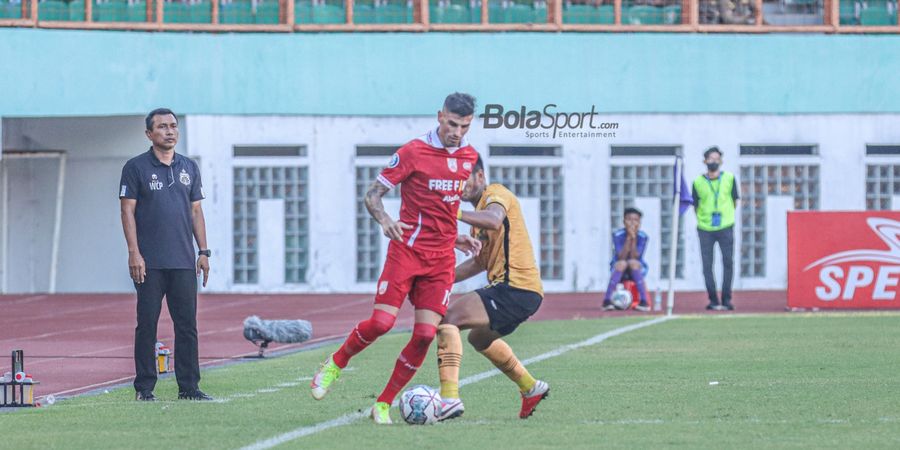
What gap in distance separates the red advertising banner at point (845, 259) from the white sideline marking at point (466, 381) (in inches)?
90.2

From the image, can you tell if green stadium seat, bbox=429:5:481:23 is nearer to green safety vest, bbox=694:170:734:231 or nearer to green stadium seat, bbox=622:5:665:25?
green stadium seat, bbox=622:5:665:25

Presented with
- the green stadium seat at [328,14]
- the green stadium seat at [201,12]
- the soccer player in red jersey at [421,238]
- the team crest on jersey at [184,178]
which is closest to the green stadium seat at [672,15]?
the green stadium seat at [328,14]

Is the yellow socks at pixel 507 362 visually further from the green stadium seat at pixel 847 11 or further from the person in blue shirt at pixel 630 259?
the green stadium seat at pixel 847 11

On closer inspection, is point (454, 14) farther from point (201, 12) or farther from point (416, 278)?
point (416, 278)

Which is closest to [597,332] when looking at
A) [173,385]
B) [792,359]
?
[792,359]

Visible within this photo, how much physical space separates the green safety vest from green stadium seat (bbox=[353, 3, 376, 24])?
31.5 ft

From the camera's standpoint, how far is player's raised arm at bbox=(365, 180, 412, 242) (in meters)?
9.33

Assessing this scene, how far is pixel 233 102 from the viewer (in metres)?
30.5

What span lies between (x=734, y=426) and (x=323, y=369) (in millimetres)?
2433

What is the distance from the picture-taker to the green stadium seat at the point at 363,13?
3156 centimetres

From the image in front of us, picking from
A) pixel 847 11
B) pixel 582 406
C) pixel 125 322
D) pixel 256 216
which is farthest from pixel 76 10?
pixel 582 406

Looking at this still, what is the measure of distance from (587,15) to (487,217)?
22716 mm

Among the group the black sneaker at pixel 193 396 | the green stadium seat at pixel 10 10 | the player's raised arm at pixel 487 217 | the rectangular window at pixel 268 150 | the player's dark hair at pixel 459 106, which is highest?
the green stadium seat at pixel 10 10

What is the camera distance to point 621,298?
23953 mm
